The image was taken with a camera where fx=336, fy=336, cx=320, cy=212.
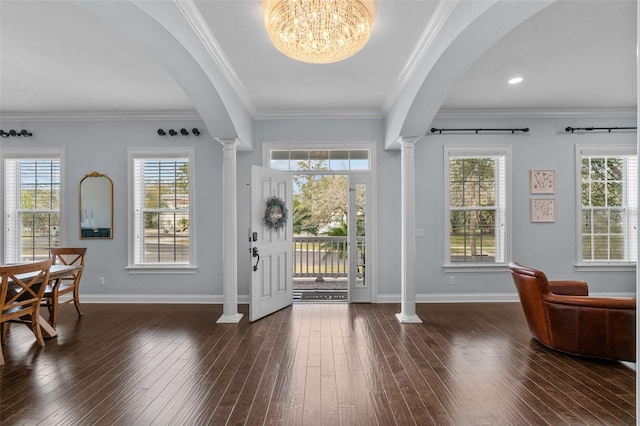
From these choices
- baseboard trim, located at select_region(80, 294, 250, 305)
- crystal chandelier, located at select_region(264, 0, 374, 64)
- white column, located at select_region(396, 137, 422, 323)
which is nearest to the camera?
crystal chandelier, located at select_region(264, 0, 374, 64)

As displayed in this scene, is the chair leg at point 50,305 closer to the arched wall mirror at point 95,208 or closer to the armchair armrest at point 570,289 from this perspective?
the arched wall mirror at point 95,208

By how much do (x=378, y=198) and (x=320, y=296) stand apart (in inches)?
74.5

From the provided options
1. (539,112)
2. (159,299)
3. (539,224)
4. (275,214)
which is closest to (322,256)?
(275,214)

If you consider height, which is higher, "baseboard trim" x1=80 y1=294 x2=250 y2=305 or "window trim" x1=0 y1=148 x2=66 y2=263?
"window trim" x1=0 y1=148 x2=66 y2=263

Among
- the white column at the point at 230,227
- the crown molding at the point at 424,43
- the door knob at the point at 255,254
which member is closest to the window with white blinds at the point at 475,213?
the crown molding at the point at 424,43

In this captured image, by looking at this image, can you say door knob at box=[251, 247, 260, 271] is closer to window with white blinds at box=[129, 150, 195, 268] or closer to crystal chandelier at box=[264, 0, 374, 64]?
window with white blinds at box=[129, 150, 195, 268]

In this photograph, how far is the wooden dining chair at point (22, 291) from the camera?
9.89 feet

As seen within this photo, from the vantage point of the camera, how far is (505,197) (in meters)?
5.16

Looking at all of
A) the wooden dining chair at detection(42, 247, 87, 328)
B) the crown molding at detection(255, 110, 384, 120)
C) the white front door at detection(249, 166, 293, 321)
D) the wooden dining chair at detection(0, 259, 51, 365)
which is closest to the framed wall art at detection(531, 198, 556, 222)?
the crown molding at detection(255, 110, 384, 120)

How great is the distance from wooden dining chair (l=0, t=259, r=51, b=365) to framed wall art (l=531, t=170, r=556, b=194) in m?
6.34

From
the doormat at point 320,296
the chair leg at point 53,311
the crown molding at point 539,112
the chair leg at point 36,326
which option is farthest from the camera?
the doormat at point 320,296

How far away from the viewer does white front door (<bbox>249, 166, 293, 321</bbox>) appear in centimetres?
436

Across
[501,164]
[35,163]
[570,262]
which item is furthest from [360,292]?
[35,163]

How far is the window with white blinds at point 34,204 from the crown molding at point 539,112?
20.3 ft
